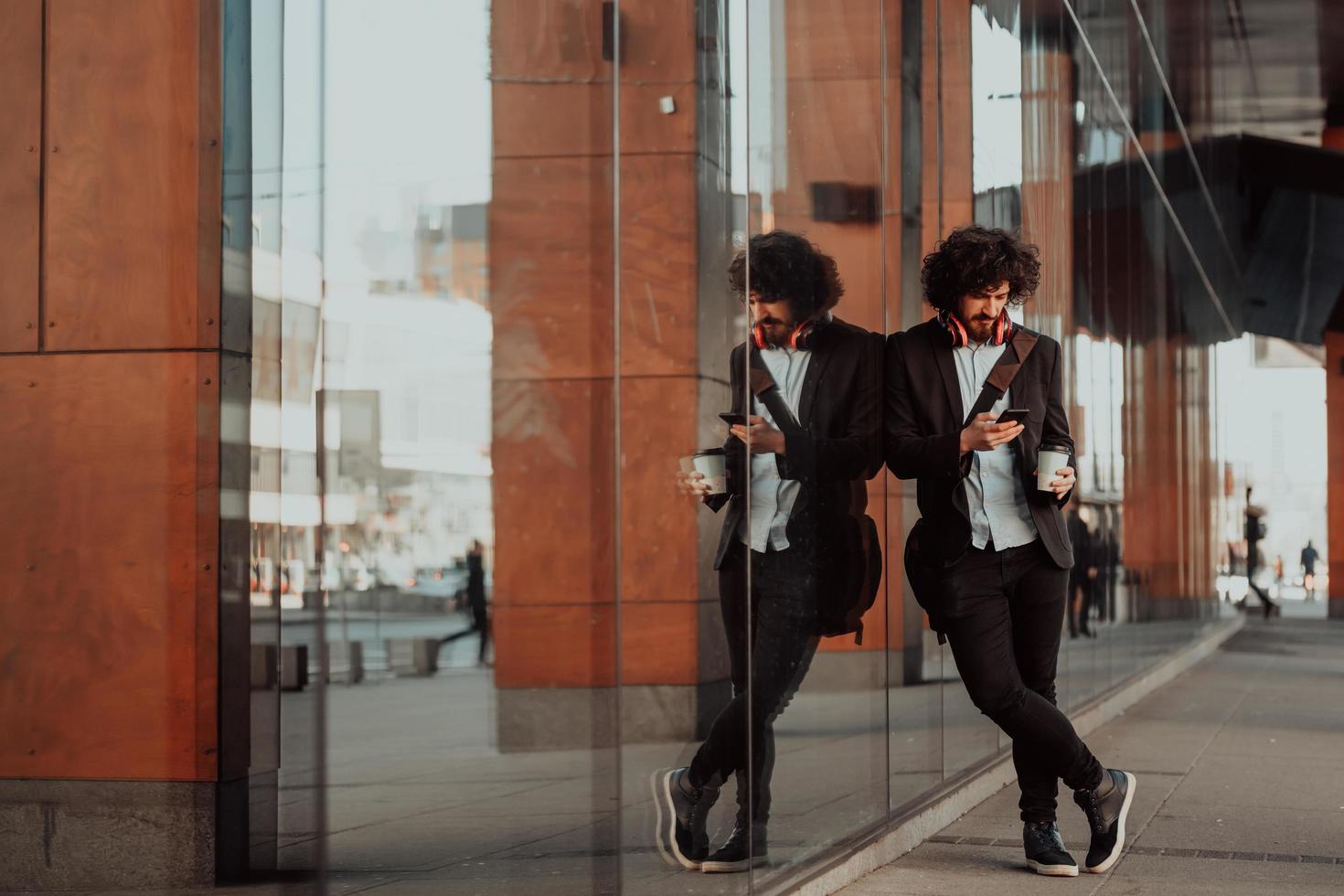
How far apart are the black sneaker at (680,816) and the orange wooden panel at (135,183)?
169cm

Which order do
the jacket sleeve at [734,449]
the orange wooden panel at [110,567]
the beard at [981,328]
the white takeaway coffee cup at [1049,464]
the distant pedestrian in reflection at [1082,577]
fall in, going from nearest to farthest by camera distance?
the jacket sleeve at [734,449] → the orange wooden panel at [110,567] → the white takeaway coffee cup at [1049,464] → the beard at [981,328] → the distant pedestrian in reflection at [1082,577]

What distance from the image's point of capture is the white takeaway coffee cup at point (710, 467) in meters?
4.25

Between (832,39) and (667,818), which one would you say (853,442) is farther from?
(667,818)

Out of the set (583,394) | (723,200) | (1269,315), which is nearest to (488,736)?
(583,394)

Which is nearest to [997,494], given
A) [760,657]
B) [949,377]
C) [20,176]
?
[949,377]

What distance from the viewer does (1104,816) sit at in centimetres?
570

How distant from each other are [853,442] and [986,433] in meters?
0.37

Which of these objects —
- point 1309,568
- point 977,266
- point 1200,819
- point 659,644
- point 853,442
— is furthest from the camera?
point 1309,568

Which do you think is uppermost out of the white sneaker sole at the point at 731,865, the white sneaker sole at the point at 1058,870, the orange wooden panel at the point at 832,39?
the orange wooden panel at the point at 832,39

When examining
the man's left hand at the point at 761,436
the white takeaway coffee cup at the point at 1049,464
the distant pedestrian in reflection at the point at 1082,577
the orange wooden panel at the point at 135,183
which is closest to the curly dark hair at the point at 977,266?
the white takeaway coffee cup at the point at 1049,464

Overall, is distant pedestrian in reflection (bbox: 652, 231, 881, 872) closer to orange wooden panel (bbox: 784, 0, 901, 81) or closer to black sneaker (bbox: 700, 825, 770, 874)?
black sneaker (bbox: 700, 825, 770, 874)

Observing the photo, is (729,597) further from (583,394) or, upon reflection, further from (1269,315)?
(1269,315)

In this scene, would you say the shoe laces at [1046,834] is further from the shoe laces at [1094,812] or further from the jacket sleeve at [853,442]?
the jacket sleeve at [853,442]

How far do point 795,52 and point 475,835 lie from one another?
8.27ft
